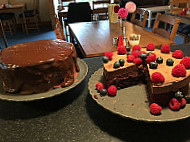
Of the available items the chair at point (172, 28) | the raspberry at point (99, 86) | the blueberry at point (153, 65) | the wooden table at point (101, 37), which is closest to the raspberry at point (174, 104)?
the blueberry at point (153, 65)

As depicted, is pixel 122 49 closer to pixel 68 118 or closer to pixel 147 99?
pixel 147 99

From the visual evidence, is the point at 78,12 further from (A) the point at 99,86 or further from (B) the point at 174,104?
(B) the point at 174,104

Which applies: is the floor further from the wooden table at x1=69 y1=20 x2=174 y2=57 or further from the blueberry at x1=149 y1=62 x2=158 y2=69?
the blueberry at x1=149 y1=62 x2=158 y2=69

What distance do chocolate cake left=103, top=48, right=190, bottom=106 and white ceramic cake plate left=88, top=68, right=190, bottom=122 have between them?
1.3 inches

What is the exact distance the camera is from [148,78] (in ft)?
2.56

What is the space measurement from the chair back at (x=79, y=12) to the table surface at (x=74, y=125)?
2.78 meters

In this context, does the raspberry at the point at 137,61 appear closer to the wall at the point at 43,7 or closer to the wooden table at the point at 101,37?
the wooden table at the point at 101,37

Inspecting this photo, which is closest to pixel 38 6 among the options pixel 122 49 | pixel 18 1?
pixel 18 1

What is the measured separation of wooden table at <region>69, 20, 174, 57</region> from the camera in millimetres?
1683

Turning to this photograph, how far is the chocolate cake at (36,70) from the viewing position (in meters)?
0.78

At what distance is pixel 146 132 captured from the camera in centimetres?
66

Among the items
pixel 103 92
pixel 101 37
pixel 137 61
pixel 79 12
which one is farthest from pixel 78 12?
pixel 103 92

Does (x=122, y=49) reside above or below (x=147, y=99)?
above

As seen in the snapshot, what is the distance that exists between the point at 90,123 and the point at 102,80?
0.73ft
